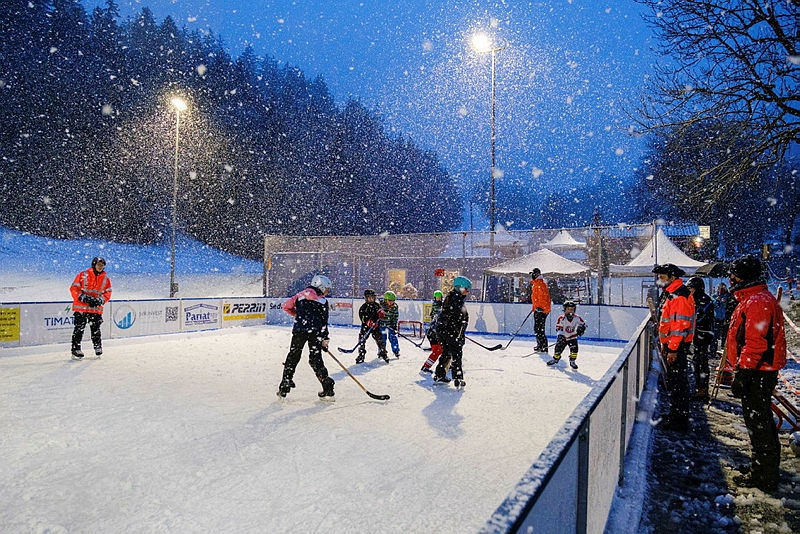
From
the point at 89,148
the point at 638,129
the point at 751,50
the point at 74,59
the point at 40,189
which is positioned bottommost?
the point at 638,129

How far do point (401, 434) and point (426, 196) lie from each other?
54.3 m

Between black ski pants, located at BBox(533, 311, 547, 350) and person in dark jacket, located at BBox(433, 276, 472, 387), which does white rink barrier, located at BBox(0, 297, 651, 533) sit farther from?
person in dark jacket, located at BBox(433, 276, 472, 387)

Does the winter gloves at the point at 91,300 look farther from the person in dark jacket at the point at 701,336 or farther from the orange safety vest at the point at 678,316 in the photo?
the person in dark jacket at the point at 701,336

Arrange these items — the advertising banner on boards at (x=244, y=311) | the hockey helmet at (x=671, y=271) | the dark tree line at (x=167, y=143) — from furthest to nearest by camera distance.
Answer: the dark tree line at (x=167, y=143) < the advertising banner on boards at (x=244, y=311) < the hockey helmet at (x=671, y=271)

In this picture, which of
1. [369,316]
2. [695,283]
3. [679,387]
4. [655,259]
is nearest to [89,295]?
[369,316]

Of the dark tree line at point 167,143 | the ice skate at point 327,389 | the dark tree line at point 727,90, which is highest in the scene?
the dark tree line at point 167,143

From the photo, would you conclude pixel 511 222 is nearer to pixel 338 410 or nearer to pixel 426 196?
pixel 426 196

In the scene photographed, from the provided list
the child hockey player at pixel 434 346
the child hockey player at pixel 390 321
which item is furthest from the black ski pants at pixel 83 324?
the child hockey player at pixel 434 346

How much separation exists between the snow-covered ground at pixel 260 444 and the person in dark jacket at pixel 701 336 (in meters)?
1.66

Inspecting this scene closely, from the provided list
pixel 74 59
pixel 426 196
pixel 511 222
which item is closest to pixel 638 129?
pixel 74 59

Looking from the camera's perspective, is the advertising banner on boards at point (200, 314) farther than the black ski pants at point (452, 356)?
Yes

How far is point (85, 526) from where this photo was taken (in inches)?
124

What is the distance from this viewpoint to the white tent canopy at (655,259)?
47.5 feet

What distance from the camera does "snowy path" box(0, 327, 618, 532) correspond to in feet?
10.9
